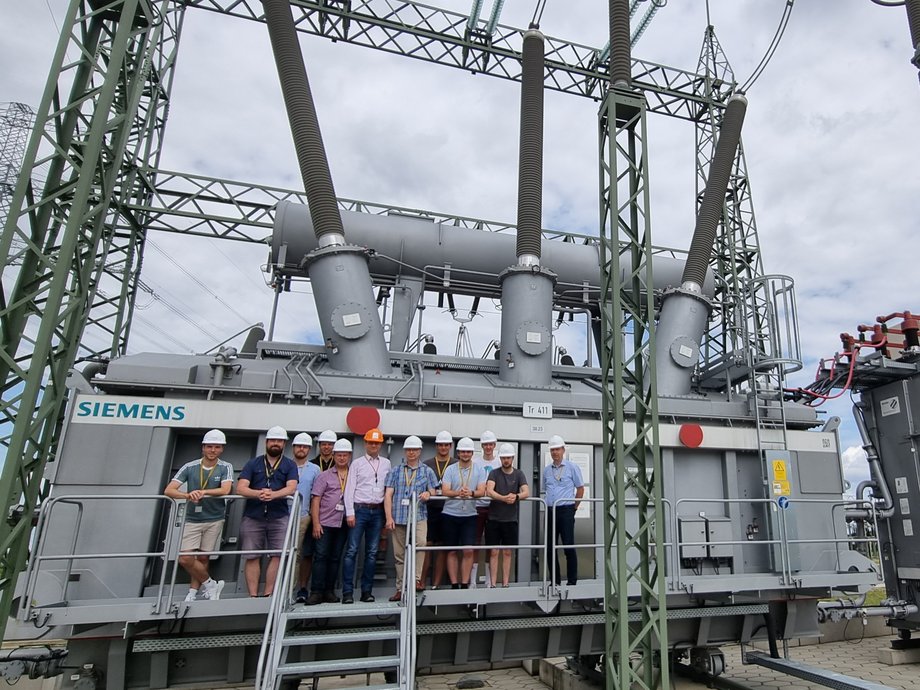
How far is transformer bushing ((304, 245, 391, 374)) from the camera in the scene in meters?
7.97

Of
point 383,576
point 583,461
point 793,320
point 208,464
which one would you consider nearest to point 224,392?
point 208,464

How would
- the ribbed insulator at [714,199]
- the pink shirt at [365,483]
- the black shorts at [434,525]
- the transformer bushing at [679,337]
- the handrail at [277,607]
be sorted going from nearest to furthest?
the handrail at [277,607] → the pink shirt at [365,483] → the black shorts at [434,525] → the transformer bushing at [679,337] → the ribbed insulator at [714,199]

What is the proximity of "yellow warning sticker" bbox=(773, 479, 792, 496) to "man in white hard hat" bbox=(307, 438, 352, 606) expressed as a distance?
239 inches

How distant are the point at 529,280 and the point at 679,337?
2.74m

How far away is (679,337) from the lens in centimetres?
955

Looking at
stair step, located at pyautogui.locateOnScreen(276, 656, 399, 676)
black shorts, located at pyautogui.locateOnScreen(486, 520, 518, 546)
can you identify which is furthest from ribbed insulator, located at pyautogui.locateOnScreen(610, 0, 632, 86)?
stair step, located at pyautogui.locateOnScreen(276, 656, 399, 676)

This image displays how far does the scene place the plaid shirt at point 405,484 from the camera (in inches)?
227

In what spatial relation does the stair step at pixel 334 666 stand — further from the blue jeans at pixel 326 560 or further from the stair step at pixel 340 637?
the blue jeans at pixel 326 560

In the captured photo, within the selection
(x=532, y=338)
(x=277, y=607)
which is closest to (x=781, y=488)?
(x=532, y=338)

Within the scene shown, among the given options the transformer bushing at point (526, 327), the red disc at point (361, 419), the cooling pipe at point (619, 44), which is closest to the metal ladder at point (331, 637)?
the red disc at point (361, 419)

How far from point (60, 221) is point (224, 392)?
256cm

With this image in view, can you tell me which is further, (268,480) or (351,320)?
(351,320)

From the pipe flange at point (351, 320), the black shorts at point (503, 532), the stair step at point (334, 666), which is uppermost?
the pipe flange at point (351, 320)

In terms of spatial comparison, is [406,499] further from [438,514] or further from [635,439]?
[635,439]
